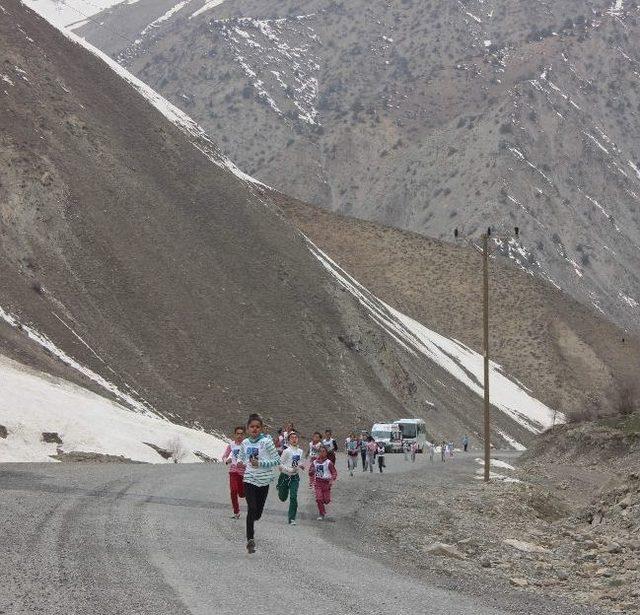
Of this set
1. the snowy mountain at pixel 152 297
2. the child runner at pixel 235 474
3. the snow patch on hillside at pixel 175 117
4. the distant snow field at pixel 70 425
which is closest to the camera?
the child runner at pixel 235 474

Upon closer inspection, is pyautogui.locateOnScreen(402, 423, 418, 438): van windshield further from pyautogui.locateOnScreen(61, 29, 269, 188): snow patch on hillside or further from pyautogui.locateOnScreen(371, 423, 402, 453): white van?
pyautogui.locateOnScreen(61, 29, 269, 188): snow patch on hillside

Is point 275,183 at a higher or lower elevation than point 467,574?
higher

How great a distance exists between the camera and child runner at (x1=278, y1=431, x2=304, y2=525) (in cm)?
1795

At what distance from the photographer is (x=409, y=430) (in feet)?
189

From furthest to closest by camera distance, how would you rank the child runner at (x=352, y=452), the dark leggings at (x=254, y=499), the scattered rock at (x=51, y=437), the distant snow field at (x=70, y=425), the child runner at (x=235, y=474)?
the child runner at (x=352, y=452) → the scattered rock at (x=51, y=437) → the distant snow field at (x=70, y=425) → the child runner at (x=235, y=474) → the dark leggings at (x=254, y=499)

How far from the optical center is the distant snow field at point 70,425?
1296 inches

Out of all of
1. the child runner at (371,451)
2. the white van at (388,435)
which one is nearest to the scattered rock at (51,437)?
the child runner at (371,451)

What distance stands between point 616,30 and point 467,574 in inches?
7440

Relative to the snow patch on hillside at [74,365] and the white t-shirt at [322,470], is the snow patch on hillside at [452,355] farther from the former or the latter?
the white t-shirt at [322,470]

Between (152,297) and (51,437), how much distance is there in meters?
23.7

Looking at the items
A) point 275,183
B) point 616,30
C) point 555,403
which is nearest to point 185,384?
point 555,403

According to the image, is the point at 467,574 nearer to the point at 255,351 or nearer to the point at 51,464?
the point at 51,464

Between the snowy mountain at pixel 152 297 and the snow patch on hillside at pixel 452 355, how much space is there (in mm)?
818

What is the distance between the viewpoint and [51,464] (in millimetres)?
29047
